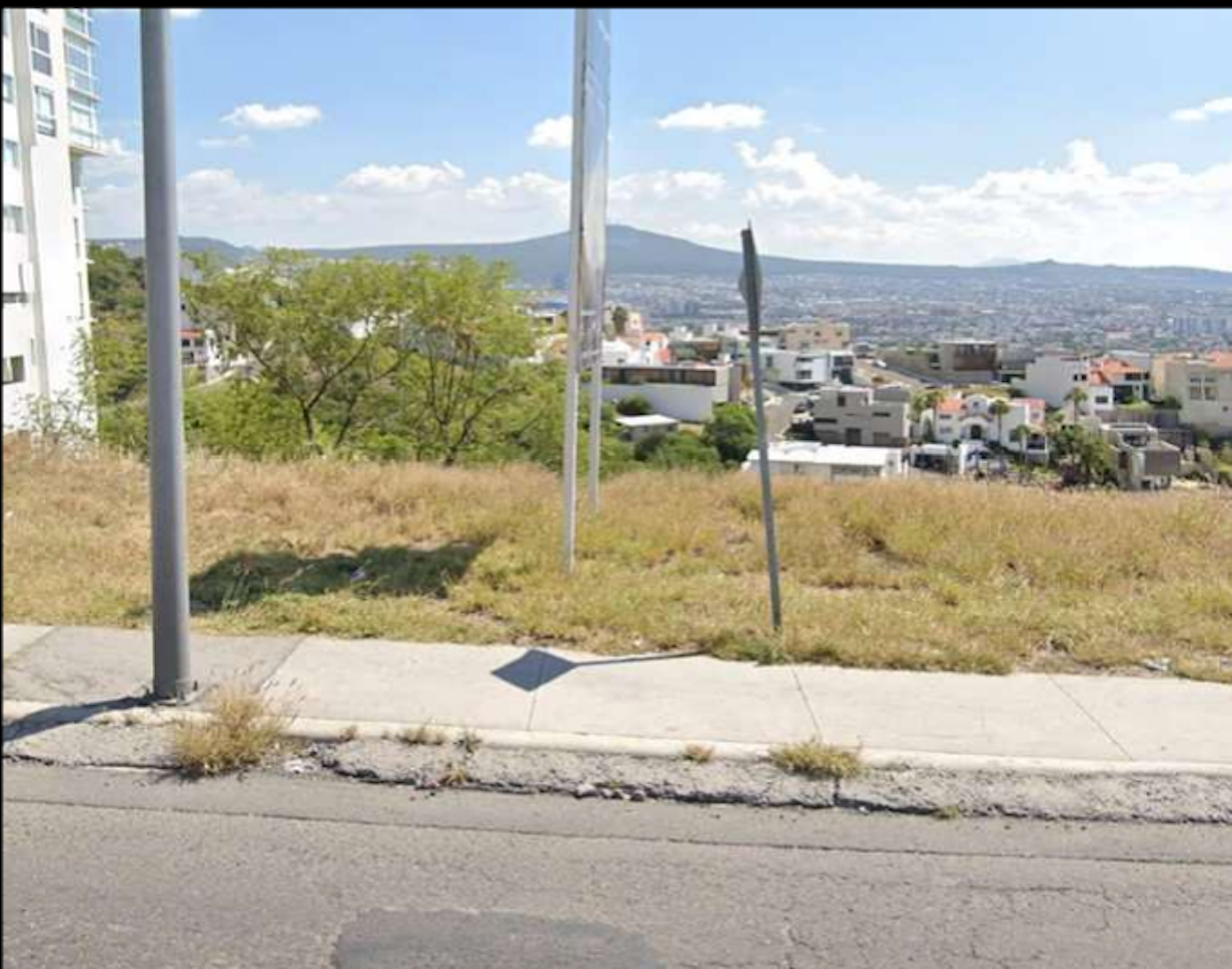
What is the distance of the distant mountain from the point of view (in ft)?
88.5

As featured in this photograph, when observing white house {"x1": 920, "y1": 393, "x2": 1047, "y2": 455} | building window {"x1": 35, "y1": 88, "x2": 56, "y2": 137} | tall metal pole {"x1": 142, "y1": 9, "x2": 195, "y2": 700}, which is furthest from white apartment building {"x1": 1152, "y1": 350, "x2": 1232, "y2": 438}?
building window {"x1": 35, "y1": 88, "x2": 56, "y2": 137}

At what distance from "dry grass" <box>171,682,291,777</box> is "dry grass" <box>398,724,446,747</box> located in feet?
1.75

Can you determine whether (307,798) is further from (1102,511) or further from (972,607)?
(1102,511)

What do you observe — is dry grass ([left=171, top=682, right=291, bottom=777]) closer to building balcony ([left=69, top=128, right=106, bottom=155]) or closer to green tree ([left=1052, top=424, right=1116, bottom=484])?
green tree ([left=1052, top=424, right=1116, bottom=484])

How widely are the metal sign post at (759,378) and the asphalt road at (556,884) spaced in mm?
2325

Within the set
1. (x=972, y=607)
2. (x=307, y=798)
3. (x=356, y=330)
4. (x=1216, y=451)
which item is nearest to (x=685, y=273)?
(x=356, y=330)

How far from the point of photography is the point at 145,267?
488 centimetres

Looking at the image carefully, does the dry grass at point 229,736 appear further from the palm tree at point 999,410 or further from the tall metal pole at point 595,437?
the palm tree at point 999,410

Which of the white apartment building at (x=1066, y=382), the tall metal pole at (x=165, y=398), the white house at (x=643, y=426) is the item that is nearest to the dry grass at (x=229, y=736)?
the tall metal pole at (x=165, y=398)

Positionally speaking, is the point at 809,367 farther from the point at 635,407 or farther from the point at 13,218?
the point at 13,218

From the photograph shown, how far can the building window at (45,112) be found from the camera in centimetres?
3347

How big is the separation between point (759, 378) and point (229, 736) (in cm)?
364

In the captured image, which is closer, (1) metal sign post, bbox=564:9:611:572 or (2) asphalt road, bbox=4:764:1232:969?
(2) asphalt road, bbox=4:764:1232:969

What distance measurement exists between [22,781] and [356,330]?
2300cm
